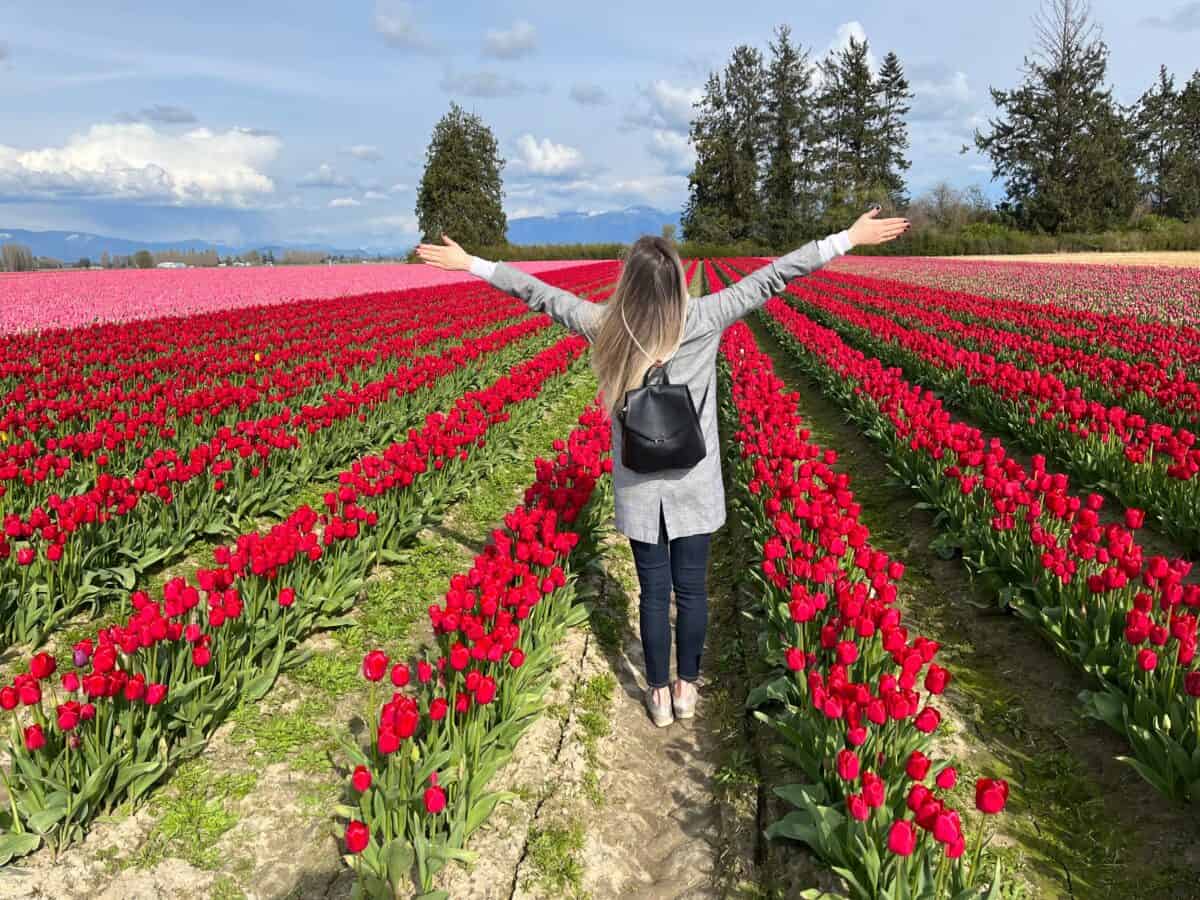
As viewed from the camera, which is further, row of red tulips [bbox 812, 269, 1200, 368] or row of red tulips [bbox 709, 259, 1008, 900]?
row of red tulips [bbox 812, 269, 1200, 368]

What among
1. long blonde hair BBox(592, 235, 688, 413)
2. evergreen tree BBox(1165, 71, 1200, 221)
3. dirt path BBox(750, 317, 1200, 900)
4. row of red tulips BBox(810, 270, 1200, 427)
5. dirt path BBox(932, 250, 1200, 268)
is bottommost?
dirt path BBox(750, 317, 1200, 900)

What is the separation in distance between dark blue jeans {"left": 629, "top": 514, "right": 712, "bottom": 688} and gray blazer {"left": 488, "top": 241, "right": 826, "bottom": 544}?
0.10 m

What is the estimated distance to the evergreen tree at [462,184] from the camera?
86.6 meters

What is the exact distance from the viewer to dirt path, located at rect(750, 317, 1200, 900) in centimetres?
288

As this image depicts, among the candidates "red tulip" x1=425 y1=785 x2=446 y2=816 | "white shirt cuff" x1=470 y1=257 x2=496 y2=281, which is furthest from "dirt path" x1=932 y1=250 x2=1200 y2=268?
"red tulip" x1=425 y1=785 x2=446 y2=816

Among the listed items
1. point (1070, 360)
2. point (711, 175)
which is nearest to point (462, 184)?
point (711, 175)

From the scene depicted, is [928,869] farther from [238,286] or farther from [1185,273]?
[1185,273]

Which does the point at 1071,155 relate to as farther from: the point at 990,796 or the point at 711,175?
the point at 990,796

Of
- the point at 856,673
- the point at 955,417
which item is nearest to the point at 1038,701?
the point at 856,673

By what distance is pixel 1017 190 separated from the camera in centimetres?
6675

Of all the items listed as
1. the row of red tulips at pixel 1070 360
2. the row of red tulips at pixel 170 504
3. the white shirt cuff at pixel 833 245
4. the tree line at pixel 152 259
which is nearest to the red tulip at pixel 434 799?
the white shirt cuff at pixel 833 245

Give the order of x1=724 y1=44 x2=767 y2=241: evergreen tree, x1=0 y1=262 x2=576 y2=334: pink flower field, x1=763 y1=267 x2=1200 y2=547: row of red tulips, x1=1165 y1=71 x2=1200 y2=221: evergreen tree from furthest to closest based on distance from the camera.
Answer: x1=724 y1=44 x2=767 y2=241: evergreen tree, x1=1165 y1=71 x2=1200 y2=221: evergreen tree, x1=0 y1=262 x2=576 y2=334: pink flower field, x1=763 y1=267 x2=1200 y2=547: row of red tulips

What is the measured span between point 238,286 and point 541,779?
29.7 m

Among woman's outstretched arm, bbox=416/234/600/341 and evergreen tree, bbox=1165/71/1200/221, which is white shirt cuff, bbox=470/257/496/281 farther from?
evergreen tree, bbox=1165/71/1200/221
